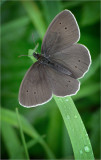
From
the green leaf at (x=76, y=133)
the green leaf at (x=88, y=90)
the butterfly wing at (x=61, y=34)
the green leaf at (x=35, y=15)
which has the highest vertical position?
the green leaf at (x=35, y=15)

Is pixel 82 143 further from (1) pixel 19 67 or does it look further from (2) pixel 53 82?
(1) pixel 19 67

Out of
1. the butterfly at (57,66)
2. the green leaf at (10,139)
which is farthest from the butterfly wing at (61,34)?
the green leaf at (10,139)

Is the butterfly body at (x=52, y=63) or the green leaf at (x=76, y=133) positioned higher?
the butterfly body at (x=52, y=63)

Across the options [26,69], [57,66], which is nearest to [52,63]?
[57,66]

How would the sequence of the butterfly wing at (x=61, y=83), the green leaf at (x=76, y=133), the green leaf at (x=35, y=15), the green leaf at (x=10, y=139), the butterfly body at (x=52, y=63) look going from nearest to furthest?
1. the green leaf at (x=76, y=133)
2. the butterfly wing at (x=61, y=83)
3. the butterfly body at (x=52, y=63)
4. the green leaf at (x=10, y=139)
5. the green leaf at (x=35, y=15)

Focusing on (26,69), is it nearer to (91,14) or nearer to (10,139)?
(10,139)

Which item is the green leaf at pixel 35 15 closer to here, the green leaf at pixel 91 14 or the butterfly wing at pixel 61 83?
the green leaf at pixel 91 14

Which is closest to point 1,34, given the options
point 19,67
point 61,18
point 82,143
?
point 19,67
